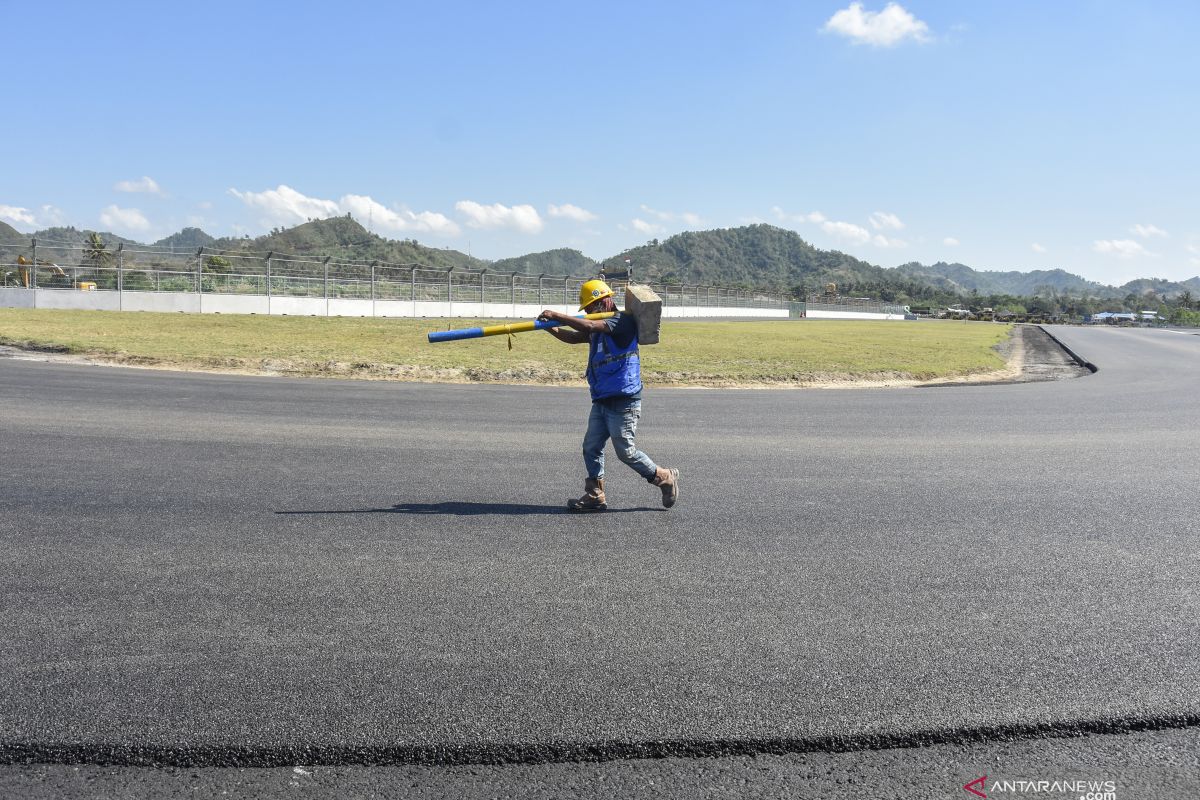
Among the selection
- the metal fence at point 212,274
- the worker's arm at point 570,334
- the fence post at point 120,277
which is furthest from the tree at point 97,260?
the worker's arm at point 570,334

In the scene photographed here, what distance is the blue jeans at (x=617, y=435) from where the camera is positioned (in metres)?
6.38

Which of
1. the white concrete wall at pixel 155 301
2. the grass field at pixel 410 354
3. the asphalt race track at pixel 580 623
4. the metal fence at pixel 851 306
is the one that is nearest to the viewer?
the asphalt race track at pixel 580 623

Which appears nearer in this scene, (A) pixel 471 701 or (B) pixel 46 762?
(B) pixel 46 762

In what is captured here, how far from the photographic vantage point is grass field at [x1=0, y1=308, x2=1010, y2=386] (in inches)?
698

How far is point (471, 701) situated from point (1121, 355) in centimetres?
3315

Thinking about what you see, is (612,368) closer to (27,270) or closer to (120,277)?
(120,277)

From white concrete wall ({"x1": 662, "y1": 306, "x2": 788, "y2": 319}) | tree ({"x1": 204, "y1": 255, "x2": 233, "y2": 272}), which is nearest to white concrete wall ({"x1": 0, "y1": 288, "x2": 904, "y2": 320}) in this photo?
tree ({"x1": 204, "y1": 255, "x2": 233, "y2": 272})

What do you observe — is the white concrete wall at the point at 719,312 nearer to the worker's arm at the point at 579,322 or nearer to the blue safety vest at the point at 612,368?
the blue safety vest at the point at 612,368

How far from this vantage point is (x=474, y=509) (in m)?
6.41

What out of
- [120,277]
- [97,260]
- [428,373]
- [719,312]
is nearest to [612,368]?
[428,373]

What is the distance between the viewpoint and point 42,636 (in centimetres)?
385

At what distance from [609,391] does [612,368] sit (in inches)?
7.1

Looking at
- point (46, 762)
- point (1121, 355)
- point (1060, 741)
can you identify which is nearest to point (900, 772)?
point (1060, 741)

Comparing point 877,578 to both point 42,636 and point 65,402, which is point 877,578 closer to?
point 42,636
